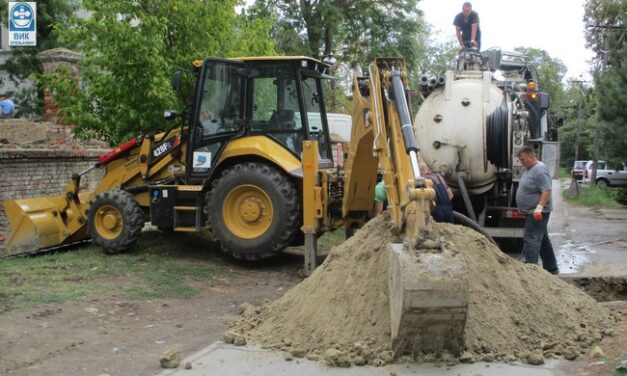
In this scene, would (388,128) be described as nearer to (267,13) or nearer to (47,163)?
(47,163)

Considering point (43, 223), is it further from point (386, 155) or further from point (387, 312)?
point (387, 312)

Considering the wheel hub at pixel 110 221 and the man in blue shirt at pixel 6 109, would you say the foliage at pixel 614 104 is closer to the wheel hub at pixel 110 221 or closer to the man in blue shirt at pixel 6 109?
the man in blue shirt at pixel 6 109

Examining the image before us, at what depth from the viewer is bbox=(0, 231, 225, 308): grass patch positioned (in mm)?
8047

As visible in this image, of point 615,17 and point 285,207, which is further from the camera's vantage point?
point 615,17

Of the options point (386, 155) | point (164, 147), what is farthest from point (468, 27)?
point (386, 155)

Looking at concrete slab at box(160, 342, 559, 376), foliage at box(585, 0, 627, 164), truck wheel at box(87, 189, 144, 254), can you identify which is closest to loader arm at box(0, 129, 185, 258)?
truck wheel at box(87, 189, 144, 254)

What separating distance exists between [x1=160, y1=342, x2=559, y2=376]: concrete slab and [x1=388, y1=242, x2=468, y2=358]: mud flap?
164 mm

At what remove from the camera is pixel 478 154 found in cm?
1075

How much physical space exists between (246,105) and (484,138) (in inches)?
141

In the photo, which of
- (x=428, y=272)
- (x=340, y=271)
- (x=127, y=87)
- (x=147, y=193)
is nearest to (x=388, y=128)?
(x=340, y=271)

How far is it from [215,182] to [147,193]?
1.38 meters

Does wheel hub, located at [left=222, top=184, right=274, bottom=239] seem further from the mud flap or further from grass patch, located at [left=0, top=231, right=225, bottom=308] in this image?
the mud flap

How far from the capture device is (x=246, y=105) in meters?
10.1

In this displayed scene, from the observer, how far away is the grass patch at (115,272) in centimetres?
805
